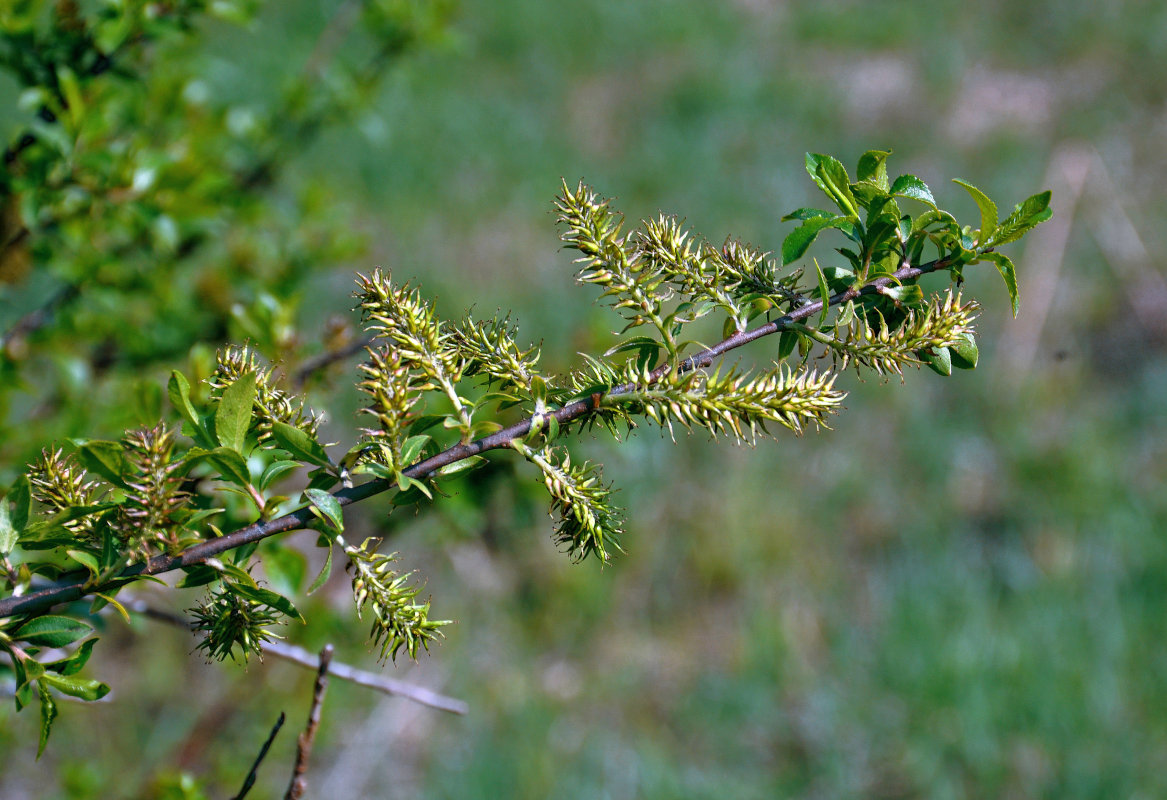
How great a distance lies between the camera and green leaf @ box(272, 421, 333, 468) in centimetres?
70

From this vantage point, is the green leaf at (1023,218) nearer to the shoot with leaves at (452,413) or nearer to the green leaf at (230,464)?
the shoot with leaves at (452,413)

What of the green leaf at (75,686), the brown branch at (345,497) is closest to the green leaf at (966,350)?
the brown branch at (345,497)

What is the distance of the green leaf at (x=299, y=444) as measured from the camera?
70 centimetres

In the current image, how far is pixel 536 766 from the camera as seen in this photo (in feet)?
9.78

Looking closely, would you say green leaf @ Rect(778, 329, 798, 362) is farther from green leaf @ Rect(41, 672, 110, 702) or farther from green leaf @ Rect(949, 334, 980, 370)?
green leaf @ Rect(41, 672, 110, 702)

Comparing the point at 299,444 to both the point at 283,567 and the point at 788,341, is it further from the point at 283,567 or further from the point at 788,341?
the point at 283,567

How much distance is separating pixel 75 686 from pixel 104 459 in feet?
0.66

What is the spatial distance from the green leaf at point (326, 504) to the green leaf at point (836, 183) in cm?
49

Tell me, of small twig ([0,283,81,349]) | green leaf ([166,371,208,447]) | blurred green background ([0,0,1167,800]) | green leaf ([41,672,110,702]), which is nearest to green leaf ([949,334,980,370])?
green leaf ([166,371,208,447])

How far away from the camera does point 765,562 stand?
12.4 ft

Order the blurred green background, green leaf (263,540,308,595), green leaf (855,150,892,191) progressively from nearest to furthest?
green leaf (855,150,892,191), green leaf (263,540,308,595), the blurred green background

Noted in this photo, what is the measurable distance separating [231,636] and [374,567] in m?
0.14

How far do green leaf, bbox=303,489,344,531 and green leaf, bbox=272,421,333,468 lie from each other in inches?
1.2

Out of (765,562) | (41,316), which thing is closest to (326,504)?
(41,316)
